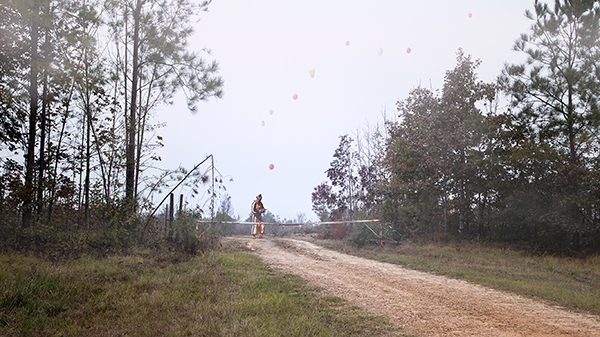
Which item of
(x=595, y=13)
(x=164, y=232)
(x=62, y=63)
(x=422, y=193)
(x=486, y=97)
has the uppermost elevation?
(x=595, y=13)

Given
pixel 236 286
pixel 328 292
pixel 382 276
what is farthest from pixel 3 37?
pixel 382 276

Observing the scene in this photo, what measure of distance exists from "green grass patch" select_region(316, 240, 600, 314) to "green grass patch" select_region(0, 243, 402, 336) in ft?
13.3

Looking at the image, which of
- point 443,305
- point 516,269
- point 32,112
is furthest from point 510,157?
point 32,112

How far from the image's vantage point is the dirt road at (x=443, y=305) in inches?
181

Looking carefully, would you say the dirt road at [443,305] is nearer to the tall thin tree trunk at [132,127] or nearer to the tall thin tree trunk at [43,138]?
the tall thin tree trunk at [132,127]

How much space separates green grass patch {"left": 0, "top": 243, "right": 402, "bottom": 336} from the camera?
13.9 ft

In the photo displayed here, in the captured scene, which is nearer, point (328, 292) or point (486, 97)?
point (328, 292)

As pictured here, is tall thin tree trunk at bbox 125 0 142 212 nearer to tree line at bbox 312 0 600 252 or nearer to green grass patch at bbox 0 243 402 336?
green grass patch at bbox 0 243 402 336

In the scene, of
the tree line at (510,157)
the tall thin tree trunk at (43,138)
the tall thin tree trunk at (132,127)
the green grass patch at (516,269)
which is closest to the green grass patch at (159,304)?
the tall thin tree trunk at (43,138)

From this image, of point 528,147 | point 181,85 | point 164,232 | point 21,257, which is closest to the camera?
point 21,257

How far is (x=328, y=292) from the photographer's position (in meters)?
6.40

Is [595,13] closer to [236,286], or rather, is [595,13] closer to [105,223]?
[236,286]

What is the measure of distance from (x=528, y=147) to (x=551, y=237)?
13.1ft

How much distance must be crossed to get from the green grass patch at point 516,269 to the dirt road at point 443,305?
2.25 feet
